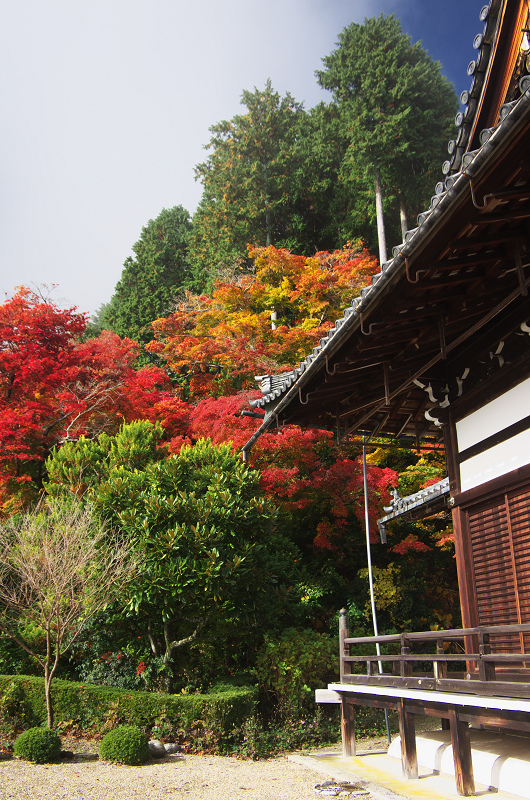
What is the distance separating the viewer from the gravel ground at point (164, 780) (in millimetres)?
6570

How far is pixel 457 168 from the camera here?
4.83m

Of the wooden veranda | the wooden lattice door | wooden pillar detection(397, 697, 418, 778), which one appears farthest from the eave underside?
wooden pillar detection(397, 697, 418, 778)

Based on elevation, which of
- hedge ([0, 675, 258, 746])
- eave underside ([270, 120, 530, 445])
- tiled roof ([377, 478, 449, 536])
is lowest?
hedge ([0, 675, 258, 746])

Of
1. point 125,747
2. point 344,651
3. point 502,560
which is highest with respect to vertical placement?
point 502,560

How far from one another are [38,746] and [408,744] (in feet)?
17.0

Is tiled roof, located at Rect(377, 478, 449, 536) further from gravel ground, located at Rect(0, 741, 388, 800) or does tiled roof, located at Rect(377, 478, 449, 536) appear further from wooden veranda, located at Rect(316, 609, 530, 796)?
gravel ground, located at Rect(0, 741, 388, 800)

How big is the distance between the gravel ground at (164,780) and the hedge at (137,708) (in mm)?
554

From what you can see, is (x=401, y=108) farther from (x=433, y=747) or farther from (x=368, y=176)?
(x=433, y=747)

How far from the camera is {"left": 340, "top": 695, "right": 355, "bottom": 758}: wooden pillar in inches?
301

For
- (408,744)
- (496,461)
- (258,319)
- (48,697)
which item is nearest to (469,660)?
(408,744)

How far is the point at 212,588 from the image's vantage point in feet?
33.5

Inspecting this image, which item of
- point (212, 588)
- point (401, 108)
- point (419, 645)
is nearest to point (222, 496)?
point (212, 588)

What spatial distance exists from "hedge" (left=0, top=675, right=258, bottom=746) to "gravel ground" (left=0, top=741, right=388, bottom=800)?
55 centimetres

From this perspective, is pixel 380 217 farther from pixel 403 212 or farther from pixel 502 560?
pixel 502 560
